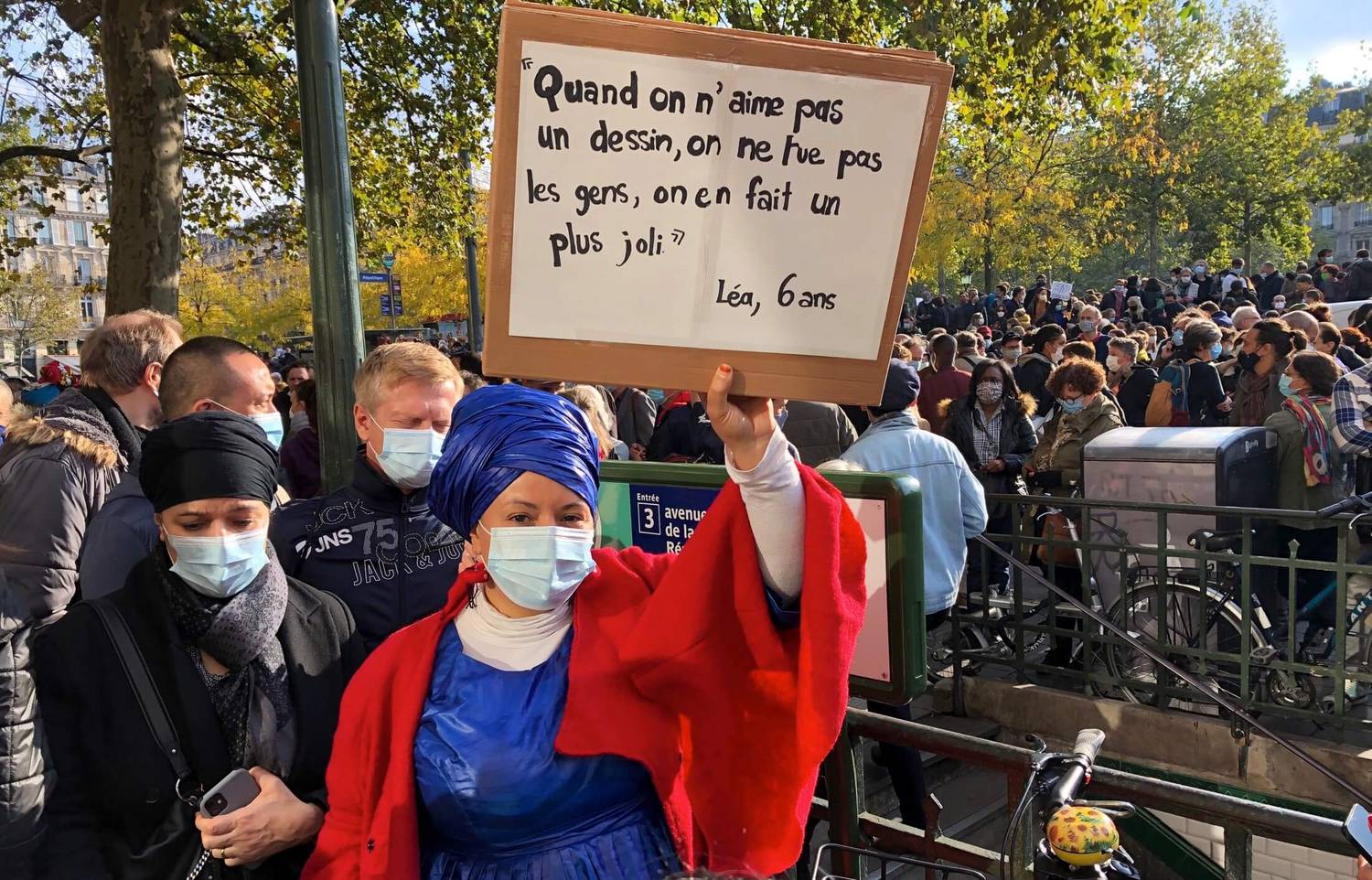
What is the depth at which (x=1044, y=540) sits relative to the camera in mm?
5340

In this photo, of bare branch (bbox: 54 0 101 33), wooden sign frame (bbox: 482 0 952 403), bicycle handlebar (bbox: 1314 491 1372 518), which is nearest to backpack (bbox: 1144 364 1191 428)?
bicycle handlebar (bbox: 1314 491 1372 518)

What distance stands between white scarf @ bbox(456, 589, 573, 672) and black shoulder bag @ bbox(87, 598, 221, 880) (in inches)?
24.4

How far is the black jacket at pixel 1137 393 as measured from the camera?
376 inches

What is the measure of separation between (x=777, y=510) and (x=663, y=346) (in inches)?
14.6

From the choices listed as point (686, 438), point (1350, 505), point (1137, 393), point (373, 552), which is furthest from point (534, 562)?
point (1137, 393)

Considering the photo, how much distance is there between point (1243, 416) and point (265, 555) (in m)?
7.70

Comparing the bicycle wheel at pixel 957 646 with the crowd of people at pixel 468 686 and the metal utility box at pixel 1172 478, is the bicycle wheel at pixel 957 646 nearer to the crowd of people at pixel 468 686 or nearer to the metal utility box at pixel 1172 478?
the metal utility box at pixel 1172 478

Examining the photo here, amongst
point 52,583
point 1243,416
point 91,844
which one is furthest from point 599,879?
point 1243,416

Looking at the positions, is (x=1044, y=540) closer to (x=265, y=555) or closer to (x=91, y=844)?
(x=265, y=555)

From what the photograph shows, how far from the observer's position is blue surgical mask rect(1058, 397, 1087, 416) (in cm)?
670

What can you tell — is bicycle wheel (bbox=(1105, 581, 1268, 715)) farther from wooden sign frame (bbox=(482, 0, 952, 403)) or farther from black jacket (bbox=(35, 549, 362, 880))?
black jacket (bbox=(35, 549, 362, 880))

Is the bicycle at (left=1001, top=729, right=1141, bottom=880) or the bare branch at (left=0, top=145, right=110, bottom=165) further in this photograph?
the bare branch at (left=0, top=145, right=110, bottom=165)

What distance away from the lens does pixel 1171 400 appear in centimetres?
848

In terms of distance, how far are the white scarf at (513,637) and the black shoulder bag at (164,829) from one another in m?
0.62
